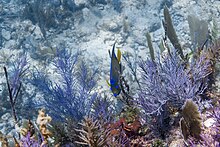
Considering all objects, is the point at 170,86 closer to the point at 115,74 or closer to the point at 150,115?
the point at 150,115

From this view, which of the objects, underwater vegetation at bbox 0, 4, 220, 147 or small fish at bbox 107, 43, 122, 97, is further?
small fish at bbox 107, 43, 122, 97

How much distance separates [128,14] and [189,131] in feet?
27.0

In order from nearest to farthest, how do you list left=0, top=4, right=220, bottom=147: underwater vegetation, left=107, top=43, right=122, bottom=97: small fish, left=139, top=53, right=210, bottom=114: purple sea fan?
left=0, top=4, right=220, bottom=147: underwater vegetation
left=139, top=53, right=210, bottom=114: purple sea fan
left=107, top=43, right=122, bottom=97: small fish

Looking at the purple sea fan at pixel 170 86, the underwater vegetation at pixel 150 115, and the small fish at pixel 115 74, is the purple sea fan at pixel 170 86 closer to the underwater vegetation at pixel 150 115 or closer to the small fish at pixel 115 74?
the underwater vegetation at pixel 150 115

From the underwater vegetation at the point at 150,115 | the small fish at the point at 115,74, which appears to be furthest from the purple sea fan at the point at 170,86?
the small fish at the point at 115,74

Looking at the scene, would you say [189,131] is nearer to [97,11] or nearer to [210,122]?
[210,122]

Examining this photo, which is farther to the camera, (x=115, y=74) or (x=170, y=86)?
(x=115, y=74)

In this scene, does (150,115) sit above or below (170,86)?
below

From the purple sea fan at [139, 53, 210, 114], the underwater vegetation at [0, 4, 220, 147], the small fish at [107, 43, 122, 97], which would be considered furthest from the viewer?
the small fish at [107, 43, 122, 97]

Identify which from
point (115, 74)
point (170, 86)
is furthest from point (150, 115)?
point (115, 74)

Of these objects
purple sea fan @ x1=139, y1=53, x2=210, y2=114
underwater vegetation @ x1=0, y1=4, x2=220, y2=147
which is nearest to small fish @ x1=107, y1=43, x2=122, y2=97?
underwater vegetation @ x1=0, y1=4, x2=220, y2=147

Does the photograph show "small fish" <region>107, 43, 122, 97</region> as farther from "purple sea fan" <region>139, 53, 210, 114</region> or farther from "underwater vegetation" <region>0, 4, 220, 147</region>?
"purple sea fan" <region>139, 53, 210, 114</region>

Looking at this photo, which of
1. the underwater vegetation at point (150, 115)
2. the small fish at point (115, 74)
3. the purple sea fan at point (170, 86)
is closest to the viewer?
the underwater vegetation at point (150, 115)

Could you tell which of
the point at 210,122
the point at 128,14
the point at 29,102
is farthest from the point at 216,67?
the point at 128,14
